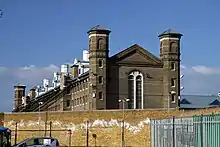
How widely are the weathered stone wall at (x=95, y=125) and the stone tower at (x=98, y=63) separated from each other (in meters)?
23.7

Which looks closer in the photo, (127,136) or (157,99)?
(127,136)

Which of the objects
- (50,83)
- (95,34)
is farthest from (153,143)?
(50,83)

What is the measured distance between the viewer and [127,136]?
5494 cm

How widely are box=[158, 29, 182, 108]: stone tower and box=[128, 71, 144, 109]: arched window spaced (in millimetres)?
4016

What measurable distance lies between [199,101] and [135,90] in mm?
21320

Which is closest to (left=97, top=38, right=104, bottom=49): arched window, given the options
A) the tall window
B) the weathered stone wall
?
the tall window

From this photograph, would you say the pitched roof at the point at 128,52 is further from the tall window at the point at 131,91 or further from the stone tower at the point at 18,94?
the stone tower at the point at 18,94

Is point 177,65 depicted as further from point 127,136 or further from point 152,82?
point 127,136

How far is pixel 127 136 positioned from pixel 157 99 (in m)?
36.2

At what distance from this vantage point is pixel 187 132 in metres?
25.1

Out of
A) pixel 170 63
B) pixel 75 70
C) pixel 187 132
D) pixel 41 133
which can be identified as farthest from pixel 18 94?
pixel 187 132

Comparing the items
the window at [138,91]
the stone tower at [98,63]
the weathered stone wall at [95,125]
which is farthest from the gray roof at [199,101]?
the weathered stone wall at [95,125]

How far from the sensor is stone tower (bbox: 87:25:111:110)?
87125mm

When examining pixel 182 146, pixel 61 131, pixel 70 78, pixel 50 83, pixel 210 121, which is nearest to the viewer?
pixel 210 121
